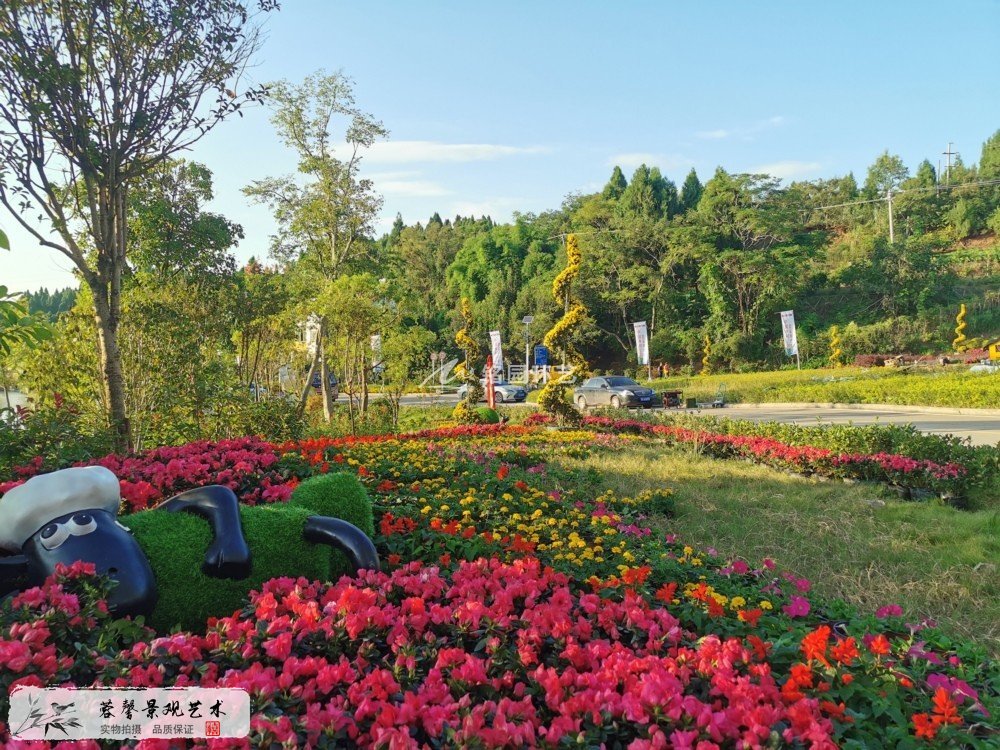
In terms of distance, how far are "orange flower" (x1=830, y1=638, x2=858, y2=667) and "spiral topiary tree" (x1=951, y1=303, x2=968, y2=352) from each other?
103 feet

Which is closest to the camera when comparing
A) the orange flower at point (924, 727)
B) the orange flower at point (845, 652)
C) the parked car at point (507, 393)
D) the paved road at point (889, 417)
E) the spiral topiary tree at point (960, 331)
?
the orange flower at point (924, 727)

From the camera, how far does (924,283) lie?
30.3 meters

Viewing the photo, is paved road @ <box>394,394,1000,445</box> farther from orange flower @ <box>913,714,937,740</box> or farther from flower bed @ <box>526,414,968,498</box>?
orange flower @ <box>913,714,937,740</box>

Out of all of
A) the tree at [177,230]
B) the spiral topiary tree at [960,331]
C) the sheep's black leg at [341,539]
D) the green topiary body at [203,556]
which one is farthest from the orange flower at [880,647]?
the spiral topiary tree at [960,331]

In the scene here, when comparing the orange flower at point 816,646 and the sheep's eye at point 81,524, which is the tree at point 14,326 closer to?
the sheep's eye at point 81,524

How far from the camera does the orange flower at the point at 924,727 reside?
5.26 feet

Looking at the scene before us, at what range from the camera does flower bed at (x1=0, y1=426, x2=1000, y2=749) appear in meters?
1.56

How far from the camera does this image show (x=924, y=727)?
5.30ft

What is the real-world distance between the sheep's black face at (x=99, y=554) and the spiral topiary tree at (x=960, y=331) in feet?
107

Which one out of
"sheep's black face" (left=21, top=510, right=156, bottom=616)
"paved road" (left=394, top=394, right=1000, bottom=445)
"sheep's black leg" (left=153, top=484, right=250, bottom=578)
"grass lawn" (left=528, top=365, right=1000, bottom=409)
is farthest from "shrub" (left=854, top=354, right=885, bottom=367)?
"sheep's black face" (left=21, top=510, right=156, bottom=616)

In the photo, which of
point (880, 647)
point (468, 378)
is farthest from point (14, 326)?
point (468, 378)

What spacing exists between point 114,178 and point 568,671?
5187mm

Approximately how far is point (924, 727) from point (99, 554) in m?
2.45

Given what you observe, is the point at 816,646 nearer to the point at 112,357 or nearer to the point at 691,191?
the point at 112,357
